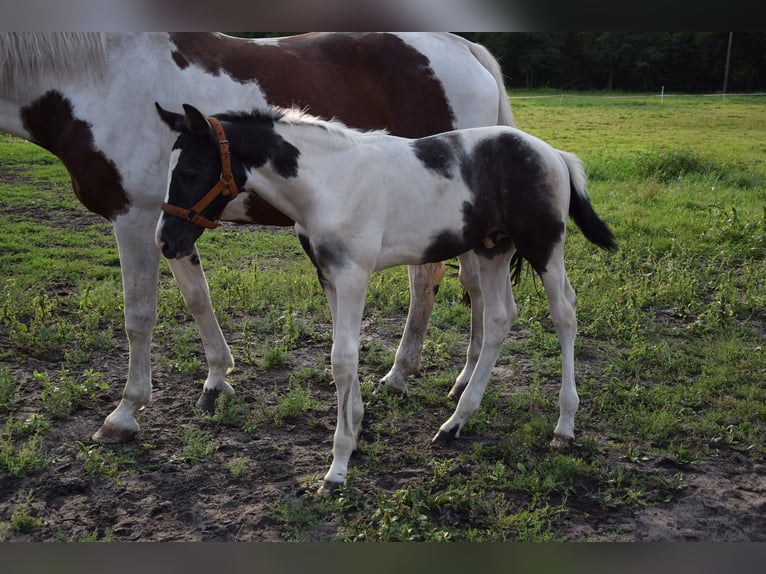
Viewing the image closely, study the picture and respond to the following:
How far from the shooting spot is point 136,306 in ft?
14.3

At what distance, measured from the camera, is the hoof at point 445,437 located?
4.28 meters

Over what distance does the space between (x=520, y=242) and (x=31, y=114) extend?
116 inches

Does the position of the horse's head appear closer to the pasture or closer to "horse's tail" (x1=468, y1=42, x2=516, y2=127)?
the pasture

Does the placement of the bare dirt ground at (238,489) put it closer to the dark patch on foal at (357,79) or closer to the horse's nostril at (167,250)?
the horse's nostril at (167,250)

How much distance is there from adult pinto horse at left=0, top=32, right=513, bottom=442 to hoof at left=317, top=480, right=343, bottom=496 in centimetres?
129

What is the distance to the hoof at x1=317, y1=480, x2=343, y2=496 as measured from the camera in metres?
3.71

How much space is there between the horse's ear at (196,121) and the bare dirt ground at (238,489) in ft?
6.07

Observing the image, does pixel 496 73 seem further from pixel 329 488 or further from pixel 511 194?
pixel 329 488

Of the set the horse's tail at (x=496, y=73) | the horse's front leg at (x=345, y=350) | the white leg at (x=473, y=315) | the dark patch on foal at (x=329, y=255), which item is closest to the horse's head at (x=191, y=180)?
the dark patch on foal at (x=329, y=255)

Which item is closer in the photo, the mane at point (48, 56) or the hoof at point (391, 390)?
the mane at point (48, 56)

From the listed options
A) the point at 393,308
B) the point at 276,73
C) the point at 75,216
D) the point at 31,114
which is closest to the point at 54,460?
the point at 31,114

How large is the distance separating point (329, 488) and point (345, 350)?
2.37 ft

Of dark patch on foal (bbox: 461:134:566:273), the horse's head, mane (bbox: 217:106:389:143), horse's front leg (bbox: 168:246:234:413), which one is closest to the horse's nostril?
the horse's head

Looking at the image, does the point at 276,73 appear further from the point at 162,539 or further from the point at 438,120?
the point at 162,539
